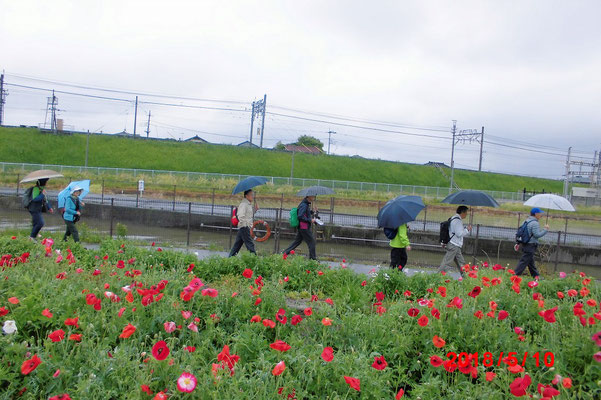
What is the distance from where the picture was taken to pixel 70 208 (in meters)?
10.1

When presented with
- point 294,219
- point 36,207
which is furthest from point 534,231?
point 36,207

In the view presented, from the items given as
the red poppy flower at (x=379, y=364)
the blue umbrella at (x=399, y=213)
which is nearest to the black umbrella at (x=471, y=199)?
the blue umbrella at (x=399, y=213)

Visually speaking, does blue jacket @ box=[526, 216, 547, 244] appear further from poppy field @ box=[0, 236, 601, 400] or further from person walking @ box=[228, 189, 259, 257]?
person walking @ box=[228, 189, 259, 257]

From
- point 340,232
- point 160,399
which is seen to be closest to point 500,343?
point 160,399

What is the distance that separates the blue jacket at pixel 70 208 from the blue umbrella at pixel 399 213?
629 centimetres

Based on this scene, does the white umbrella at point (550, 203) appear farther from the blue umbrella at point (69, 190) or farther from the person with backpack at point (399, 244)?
the blue umbrella at point (69, 190)

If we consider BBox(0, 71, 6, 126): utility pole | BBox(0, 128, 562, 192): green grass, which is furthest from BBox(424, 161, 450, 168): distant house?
BBox(0, 71, 6, 126): utility pole

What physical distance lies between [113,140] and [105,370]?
65496 millimetres

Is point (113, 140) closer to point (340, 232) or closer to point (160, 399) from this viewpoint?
point (340, 232)

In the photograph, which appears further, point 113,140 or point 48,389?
point 113,140

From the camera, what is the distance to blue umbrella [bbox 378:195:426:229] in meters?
8.50

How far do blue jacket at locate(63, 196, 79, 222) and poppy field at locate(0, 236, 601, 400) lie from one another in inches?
172

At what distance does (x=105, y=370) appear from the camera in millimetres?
3145

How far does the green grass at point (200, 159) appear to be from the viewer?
5788cm
